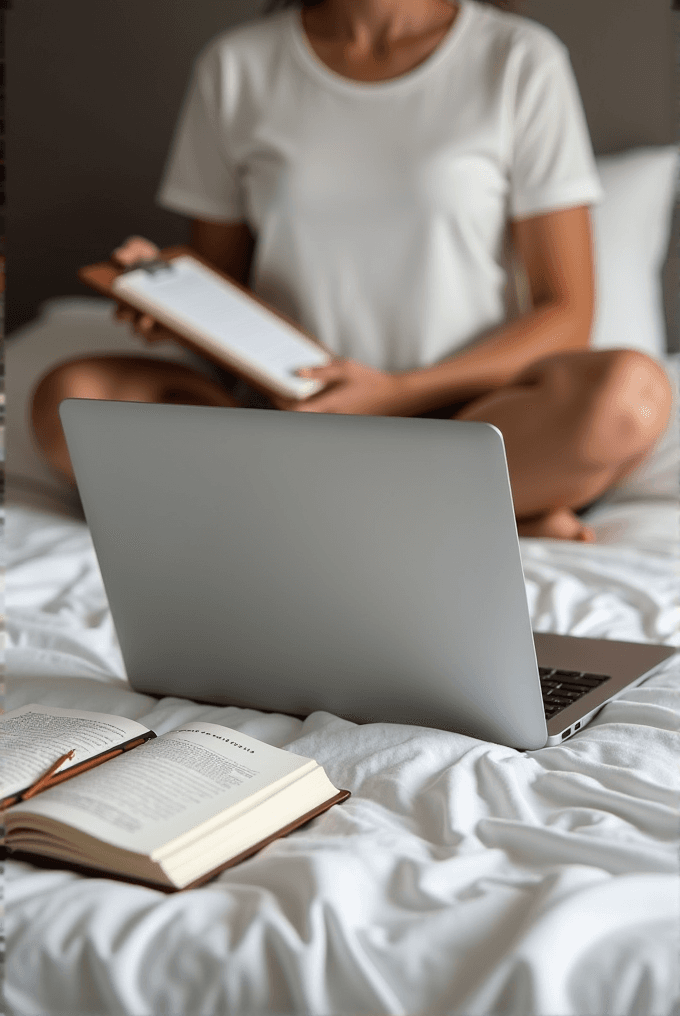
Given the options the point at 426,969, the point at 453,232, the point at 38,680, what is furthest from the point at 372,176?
the point at 426,969

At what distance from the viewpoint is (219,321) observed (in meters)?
1.45

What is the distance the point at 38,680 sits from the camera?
940 millimetres

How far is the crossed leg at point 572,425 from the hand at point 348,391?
12 centimetres

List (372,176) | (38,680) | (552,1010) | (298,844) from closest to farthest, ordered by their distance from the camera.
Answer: (552,1010) → (298,844) → (38,680) → (372,176)

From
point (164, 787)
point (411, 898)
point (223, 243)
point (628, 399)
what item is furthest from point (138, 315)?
point (411, 898)

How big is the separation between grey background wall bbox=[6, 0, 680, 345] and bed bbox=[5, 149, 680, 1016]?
5.78 ft

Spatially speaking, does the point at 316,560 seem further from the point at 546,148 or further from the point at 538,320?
the point at 546,148

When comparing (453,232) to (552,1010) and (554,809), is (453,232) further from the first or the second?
(552,1010)

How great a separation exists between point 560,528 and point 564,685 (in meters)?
0.57

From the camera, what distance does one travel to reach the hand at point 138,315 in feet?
4.81

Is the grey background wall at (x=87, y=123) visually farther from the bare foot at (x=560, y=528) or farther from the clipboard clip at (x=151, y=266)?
the bare foot at (x=560, y=528)

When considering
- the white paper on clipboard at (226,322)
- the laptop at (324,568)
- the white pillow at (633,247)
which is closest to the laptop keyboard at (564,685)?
the laptop at (324,568)

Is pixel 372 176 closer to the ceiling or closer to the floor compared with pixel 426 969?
closer to the ceiling

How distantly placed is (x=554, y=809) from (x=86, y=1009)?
301 millimetres
